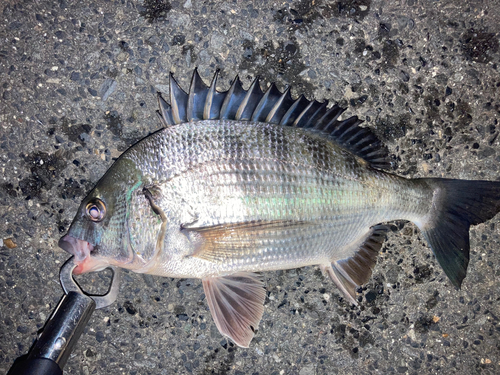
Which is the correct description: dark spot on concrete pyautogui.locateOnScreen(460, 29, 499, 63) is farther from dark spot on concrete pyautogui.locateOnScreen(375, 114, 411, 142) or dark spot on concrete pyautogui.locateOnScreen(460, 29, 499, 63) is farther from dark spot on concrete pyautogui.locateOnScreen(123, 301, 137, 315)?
dark spot on concrete pyautogui.locateOnScreen(123, 301, 137, 315)

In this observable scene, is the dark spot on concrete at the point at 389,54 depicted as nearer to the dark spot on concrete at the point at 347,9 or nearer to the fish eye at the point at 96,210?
the dark spot on concrete at the point at 347,9

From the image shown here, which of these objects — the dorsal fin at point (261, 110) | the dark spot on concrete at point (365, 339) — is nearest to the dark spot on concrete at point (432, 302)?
the dark spot on concrete at point (365, 339)

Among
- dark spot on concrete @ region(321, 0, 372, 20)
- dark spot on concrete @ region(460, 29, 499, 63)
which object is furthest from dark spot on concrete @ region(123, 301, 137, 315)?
dark spot on concrete @ region(460, 29, 499, 63)

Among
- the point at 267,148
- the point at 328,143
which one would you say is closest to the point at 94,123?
the point at 267,148

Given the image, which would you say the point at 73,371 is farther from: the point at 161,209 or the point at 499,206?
the point at 499,206

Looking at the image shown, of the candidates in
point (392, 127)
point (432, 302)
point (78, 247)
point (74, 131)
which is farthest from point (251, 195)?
point (432, 302)

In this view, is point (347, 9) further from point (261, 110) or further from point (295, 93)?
point (261, 110)
